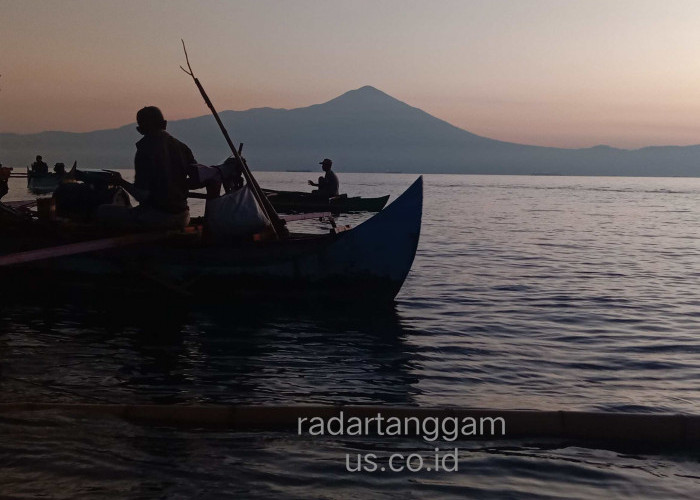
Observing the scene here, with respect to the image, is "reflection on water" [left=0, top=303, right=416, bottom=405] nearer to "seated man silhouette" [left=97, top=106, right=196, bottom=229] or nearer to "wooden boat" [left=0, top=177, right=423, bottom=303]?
"wooden boat" [left=0, top=177, right=423, bottom=303]

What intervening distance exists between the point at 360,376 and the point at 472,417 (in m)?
2.50

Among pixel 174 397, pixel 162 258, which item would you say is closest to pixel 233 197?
pixel 162 258

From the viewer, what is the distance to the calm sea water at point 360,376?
423 centimetres

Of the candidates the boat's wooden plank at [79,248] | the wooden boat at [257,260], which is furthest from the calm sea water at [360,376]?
the boat's wooden plank at [79,248]

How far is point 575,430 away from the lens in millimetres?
4691

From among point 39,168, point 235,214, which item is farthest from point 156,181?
point 39,168

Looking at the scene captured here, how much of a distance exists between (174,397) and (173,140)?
4.27 metres

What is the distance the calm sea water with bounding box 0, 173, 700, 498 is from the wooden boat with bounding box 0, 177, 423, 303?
36 centimetres

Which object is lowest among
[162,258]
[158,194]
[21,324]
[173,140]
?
[21,324]

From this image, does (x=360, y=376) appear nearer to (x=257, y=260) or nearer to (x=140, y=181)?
(x=257, y=260)

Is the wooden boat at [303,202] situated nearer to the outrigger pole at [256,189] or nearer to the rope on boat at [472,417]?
the outrigger pole at [256,189]

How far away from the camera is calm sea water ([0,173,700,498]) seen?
4227 mm

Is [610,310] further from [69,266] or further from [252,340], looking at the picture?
[69,266]

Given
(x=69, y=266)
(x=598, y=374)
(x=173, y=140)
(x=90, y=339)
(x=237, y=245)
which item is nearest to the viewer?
(x=598, y=374)
